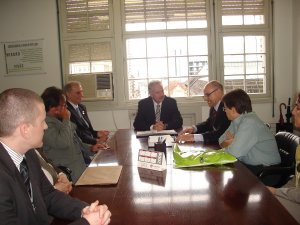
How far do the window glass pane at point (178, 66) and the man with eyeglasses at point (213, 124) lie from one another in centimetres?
152

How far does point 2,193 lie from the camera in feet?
3.59

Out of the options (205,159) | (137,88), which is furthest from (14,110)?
(137,88)

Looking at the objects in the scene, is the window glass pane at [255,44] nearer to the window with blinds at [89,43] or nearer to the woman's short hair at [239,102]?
the window with blinds at [89,43]

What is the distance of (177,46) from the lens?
4.79 m

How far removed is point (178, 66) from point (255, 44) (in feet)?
3.97

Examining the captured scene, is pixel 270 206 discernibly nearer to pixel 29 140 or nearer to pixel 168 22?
pixel 29 140

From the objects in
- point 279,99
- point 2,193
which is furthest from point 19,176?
point 279,99

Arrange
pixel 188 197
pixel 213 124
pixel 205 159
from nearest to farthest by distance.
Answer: pixel 188 197 < pixel 205 159 < pixel 213 124

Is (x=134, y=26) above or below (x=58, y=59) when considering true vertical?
above

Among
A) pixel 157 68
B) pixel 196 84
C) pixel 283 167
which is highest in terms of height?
pixel 157 68

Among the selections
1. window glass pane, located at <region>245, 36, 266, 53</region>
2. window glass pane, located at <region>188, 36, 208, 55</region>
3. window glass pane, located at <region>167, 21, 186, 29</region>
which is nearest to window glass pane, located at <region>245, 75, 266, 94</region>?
window glass pane, located at <region>245, 36, 266, 53</region>

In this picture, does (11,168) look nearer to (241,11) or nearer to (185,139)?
(185,139)

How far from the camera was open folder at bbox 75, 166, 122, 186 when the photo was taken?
1.70 metres

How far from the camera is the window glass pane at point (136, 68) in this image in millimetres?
4836
